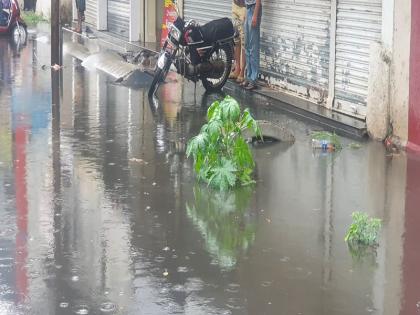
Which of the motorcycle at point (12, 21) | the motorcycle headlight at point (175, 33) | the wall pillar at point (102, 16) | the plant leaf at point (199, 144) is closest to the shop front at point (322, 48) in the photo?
the motorcycle headlight at point (175, 33)

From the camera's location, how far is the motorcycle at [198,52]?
48.3 ft

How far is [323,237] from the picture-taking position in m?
7.57

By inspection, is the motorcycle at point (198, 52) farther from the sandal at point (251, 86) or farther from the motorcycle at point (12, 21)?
the motorcycle at point (12, 21)

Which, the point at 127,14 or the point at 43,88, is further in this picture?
the point at 127,14

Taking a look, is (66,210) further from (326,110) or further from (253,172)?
(326,110)

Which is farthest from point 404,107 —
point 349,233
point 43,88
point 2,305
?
point 43,88

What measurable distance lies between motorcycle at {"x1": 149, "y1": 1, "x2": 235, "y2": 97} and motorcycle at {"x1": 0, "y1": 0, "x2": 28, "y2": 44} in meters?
10.8

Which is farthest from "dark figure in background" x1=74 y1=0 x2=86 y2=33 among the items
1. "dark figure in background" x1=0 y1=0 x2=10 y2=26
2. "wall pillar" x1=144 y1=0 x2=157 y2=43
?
"wall pillar" x1=144 y1=0 x2=157 y2=43

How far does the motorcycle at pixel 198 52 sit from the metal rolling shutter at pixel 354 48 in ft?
8.63

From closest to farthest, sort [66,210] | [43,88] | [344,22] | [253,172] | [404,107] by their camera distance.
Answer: [66,210], [253,172], [404,107], [344,22], [43,88]

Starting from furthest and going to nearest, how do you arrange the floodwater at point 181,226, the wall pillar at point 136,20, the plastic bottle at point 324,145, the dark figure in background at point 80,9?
1. the dark figure in background at point 80,9
2. the wall pillar at point 136,20
3. the plastic bottle at point 324,145
4. the floodwater at point 181,226

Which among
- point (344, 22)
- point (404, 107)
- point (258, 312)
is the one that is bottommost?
point (258, 312)

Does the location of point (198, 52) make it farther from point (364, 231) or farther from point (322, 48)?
point (364, 231)

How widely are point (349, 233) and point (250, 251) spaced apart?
0.82m
